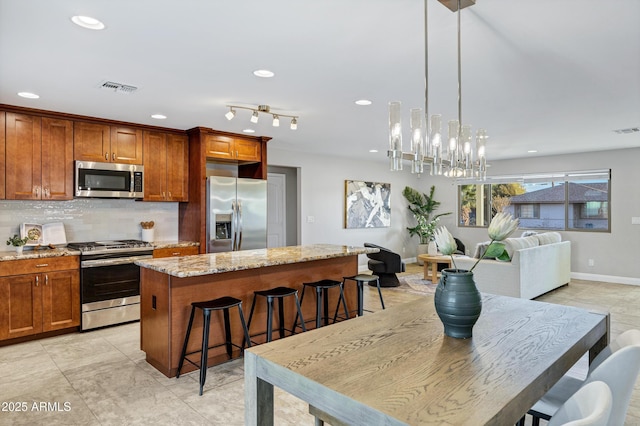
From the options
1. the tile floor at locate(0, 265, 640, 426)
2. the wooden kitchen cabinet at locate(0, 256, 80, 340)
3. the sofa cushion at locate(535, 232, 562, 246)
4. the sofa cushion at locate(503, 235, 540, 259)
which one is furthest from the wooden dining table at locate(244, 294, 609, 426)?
the sofa cushion at locate(535, 232, 562, 246)

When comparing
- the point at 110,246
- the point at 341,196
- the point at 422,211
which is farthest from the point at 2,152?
the point at 422,211

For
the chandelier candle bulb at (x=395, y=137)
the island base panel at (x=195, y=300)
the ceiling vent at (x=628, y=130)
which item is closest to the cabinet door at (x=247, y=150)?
the island base panel at (x=195, y=300)

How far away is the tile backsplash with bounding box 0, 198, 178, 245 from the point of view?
14.0 ft

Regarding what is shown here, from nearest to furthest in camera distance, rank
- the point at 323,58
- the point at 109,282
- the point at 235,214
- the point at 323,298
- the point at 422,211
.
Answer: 1. the point at 323,58
2. the point at 323,298
3. the point at 109,282
4. the point at 235,214
5. the point at 422,211

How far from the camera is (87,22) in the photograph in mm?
2238

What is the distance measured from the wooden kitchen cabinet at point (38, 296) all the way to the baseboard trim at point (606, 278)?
8.08 metres

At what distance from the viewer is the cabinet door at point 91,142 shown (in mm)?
4398

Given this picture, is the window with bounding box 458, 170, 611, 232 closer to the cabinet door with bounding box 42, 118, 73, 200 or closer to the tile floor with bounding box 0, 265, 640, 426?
the tile floor with bounding box 0, 265, 640, 426

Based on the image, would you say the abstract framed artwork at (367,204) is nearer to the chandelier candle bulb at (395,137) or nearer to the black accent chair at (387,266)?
the black accent chair at (387,266)

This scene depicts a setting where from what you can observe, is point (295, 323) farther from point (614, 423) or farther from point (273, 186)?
point (273, 186)

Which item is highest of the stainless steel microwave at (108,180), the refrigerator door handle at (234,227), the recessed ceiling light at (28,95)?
the recessed ceiling light at (28,95)

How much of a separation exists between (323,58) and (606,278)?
7053 mm

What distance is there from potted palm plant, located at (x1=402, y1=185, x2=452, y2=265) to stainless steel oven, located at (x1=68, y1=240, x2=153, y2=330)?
619cm

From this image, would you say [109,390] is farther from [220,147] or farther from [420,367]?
[220,147]
